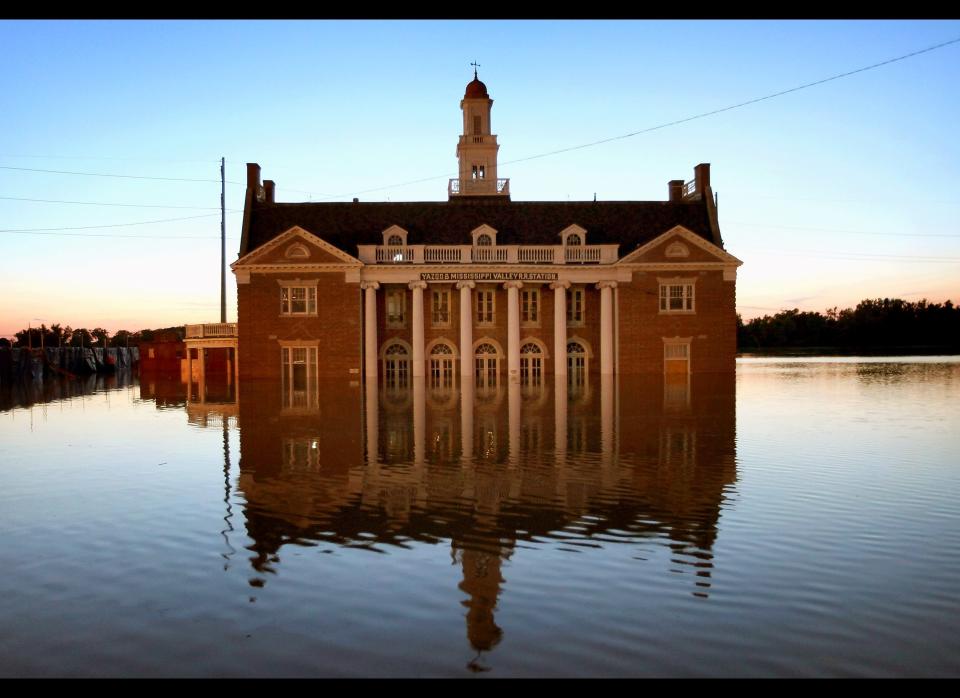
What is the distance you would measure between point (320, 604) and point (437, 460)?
8136mm

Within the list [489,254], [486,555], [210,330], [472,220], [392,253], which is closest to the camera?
[486,555]

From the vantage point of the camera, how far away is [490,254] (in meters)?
46.5

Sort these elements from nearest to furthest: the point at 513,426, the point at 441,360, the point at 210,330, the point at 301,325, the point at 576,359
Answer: the point at 513,426 → the point at 301,325 → the point at 441,360 → the point at 576,359 → the point at 210,330

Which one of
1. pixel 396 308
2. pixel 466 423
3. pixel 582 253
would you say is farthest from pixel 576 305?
pixel 466 423

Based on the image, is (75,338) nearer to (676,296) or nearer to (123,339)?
(123,339)

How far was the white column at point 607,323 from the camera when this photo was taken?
45812 mm

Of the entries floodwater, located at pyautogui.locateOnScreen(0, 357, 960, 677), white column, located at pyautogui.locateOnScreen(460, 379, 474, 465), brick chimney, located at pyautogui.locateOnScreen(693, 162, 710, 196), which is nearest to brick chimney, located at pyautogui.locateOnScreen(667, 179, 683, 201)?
brick chimney, located at pyautogui.locateOnScreen(693, 162, 710, 196)

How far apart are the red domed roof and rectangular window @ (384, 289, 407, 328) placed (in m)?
16.3

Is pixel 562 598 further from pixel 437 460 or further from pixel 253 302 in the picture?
pixel 253 302

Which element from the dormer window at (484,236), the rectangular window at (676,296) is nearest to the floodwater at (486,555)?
the rectangular window at (676,296)

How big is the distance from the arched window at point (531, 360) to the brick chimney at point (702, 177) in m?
14.7

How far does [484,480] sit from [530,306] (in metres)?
35.0

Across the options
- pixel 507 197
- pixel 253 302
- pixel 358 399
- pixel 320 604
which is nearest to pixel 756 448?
pixel 320 604

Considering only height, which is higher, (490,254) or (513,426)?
(490,254)
